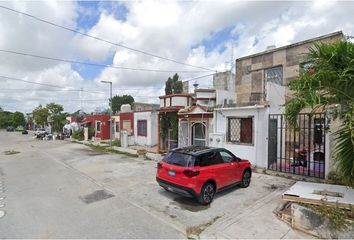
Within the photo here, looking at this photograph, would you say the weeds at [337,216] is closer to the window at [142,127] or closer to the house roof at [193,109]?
the house roof at [193,109]

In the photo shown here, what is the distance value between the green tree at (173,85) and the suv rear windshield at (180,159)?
23559 mm

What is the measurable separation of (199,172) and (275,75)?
442 inches

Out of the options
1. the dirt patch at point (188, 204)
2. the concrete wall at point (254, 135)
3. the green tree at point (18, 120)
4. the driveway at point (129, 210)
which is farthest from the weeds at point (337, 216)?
the green tree at point (18, 120)

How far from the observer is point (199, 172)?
6.68 meters

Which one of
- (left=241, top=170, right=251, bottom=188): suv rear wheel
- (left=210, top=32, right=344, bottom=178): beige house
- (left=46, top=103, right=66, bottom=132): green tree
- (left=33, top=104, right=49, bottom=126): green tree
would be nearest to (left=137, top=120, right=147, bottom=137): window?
(left=210, top=32, right=344, bottom=178): beige house

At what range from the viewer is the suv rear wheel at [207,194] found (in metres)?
6.71

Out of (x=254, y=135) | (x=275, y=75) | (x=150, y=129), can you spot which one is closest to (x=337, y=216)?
(x=254, y=135)

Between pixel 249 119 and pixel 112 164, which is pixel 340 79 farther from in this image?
pixel 112 164

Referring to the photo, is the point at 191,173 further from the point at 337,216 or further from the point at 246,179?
the point at 337,216

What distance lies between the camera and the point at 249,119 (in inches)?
449

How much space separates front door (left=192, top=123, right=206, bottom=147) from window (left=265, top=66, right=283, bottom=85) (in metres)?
5.56

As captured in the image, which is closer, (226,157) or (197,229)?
(197,229)

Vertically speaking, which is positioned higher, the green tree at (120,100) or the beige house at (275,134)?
the green tree at (120,100)

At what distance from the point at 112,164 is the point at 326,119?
1083cm
